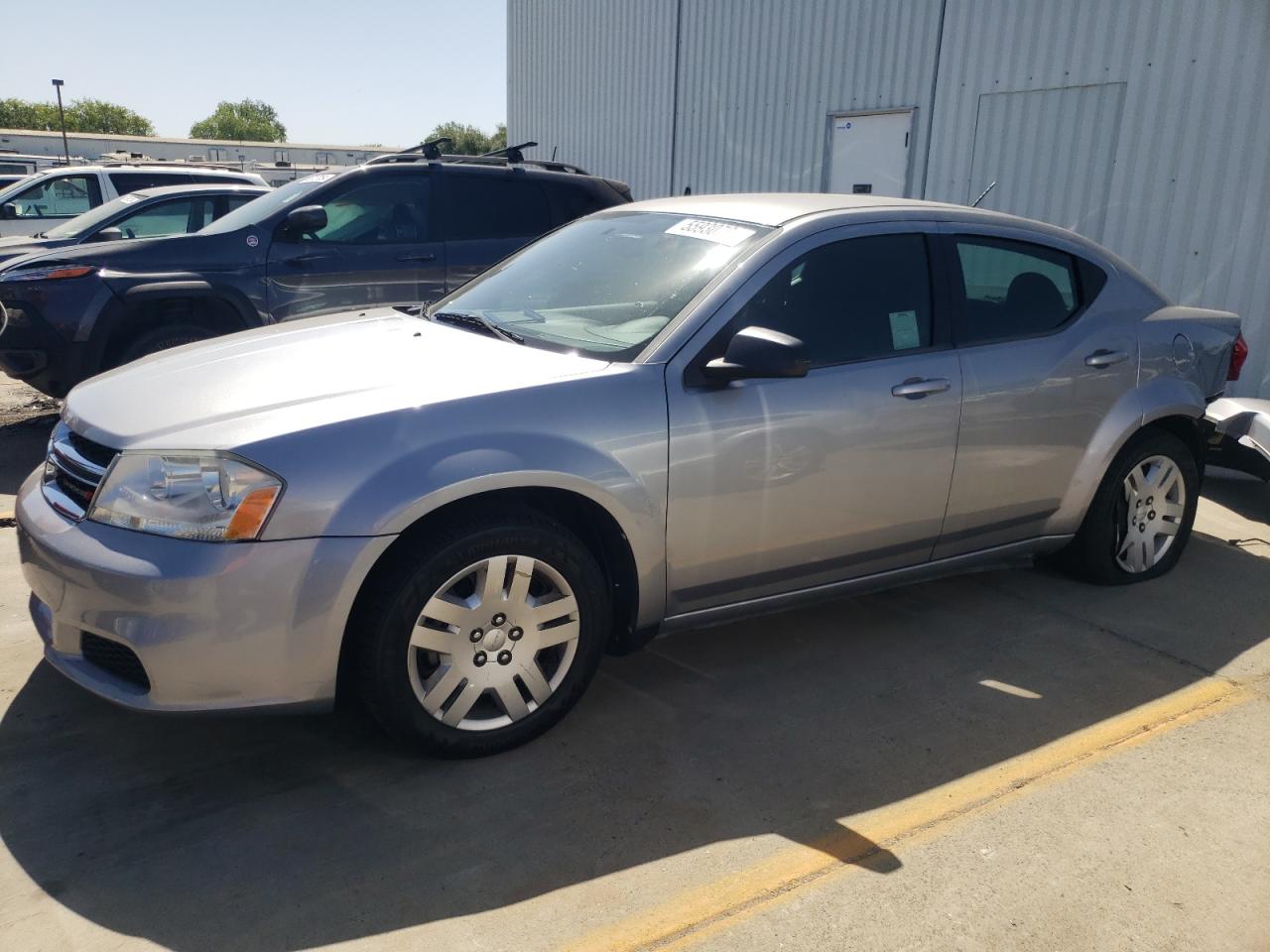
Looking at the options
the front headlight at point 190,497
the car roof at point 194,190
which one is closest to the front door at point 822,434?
the front headlight at point 190,497

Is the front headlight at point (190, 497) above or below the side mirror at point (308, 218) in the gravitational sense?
below

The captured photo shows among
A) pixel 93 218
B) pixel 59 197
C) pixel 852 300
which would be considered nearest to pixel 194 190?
pixel 93 218

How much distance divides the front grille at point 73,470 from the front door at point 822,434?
1703 millimetres

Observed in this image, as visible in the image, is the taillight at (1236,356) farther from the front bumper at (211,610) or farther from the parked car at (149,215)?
the parked car at (149,215)

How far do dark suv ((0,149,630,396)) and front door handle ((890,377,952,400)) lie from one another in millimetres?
4424

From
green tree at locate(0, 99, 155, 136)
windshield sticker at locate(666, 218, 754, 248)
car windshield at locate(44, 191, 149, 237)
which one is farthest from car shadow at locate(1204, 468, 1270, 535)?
green tree at locate(0, 99, 155, 136)

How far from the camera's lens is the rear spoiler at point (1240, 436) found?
5.62 metres

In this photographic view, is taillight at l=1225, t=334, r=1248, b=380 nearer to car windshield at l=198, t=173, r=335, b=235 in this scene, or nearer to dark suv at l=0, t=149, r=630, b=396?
dark suv at l=0, t=149, r=630, b=396

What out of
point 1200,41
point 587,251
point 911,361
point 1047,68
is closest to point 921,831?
point 911,361

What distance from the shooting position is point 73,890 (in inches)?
98.1

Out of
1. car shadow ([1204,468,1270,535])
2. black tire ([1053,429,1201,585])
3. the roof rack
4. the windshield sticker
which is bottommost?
car shadow ([1204,468,1270,535])

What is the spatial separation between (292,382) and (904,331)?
220cm

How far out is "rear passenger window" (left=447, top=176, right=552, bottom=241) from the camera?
7.44 meters

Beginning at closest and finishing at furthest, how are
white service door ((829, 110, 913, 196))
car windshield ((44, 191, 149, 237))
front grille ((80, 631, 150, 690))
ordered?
front grille ((80, 631, 150, 690)) → car windshield ((44, 191, 149, 237)) → white service door ((829, 110, 913, 196))
